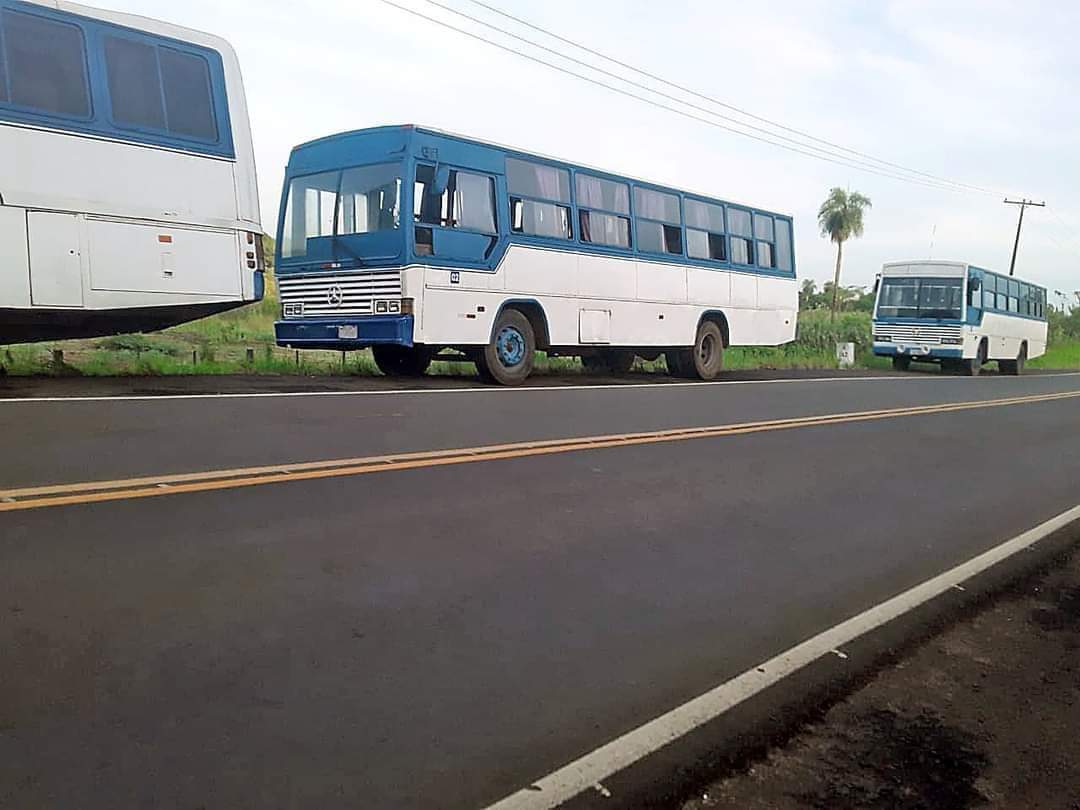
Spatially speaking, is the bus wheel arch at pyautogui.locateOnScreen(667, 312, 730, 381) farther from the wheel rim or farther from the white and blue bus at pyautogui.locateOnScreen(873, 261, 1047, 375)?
the white and blue bus at pyautogui.locateOnScreen(873, 261, 1047, 375)

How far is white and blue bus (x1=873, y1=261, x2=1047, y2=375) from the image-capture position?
1110 inches

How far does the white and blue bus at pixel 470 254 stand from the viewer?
12852 mm

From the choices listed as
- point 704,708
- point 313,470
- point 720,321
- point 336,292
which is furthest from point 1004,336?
point 704,708

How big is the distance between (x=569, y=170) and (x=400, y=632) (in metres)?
12.6

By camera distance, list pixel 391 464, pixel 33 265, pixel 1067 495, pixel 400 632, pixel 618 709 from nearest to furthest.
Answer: pixel 618 709 < pixel 400 632 < pixel 391 464 < pixel 1067 495 < pixel 33 265

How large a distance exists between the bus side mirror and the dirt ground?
1019cm

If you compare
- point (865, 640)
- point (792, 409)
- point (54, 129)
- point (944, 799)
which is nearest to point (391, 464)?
point (865, 640)

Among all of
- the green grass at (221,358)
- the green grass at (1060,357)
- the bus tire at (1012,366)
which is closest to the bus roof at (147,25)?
the green grass at (221,358)

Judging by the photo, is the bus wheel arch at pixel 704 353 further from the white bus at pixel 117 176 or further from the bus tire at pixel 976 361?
the bus tire at pixel 976 361

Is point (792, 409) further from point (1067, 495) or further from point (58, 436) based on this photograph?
point (58, 436)

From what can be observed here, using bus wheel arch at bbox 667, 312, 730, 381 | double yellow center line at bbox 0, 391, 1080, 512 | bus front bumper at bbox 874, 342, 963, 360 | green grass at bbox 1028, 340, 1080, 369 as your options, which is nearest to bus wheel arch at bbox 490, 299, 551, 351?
bus wheel arch at bbox 667, 312, 730, 381

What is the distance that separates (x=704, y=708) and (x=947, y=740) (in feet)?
2.47

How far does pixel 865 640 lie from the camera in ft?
13.1

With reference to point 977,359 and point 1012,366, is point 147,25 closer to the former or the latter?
point 977,359
